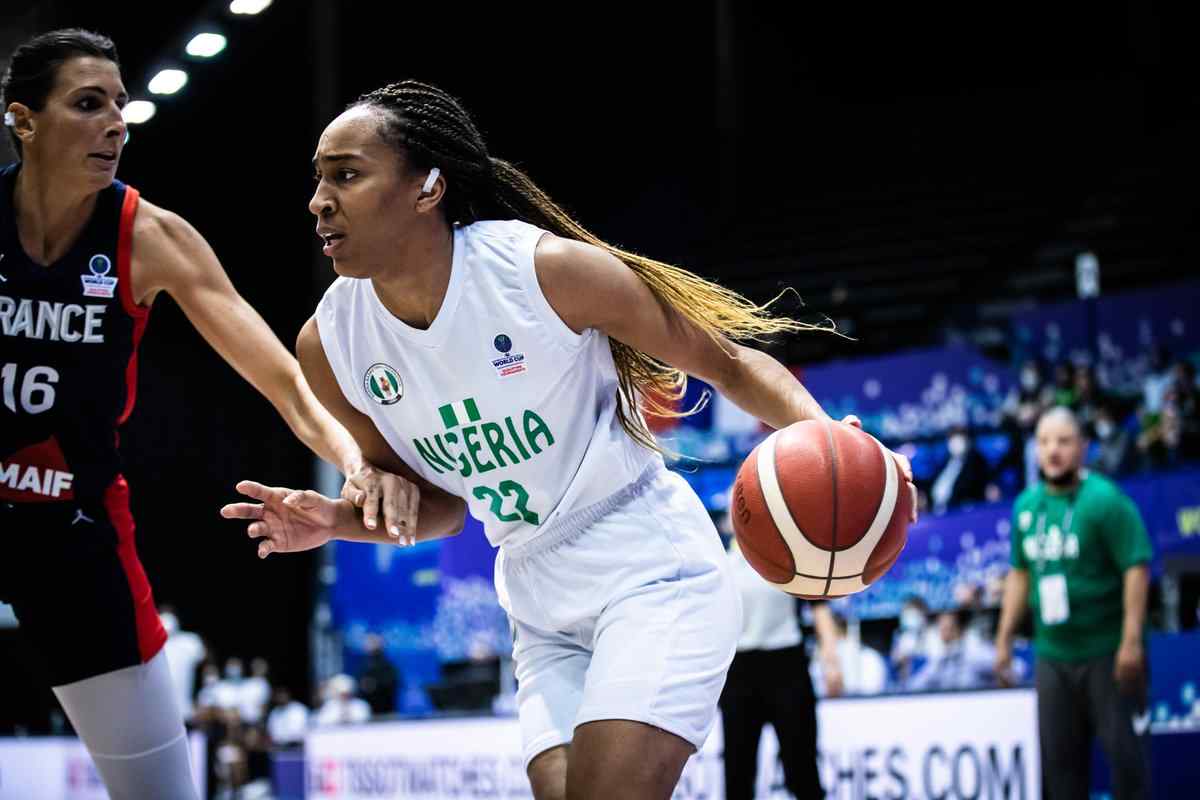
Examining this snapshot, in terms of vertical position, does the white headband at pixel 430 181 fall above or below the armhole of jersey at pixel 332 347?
above

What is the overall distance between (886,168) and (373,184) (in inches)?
712

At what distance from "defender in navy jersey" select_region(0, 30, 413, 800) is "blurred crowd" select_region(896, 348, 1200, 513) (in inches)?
378

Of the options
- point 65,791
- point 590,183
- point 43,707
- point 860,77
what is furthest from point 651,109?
point 65,791

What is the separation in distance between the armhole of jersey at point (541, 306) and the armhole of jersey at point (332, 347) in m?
0.47

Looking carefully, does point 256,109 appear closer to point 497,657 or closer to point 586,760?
point 497,657

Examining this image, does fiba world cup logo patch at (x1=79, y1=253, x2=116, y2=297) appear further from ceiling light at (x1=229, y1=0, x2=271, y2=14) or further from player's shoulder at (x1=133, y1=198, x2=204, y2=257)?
ceiling light at (x1=229, y1=0, x2=271, y2=14)

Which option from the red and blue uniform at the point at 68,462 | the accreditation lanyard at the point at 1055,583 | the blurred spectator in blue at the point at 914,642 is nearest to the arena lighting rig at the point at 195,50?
the accreditation lanyard at the point at 1055,583

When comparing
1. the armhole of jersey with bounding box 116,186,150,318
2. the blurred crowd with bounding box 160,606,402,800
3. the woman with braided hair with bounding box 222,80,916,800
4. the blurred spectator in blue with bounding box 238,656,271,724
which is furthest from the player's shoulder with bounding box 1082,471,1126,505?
the blurred spectator in blue with bounding box 238,656,271,724

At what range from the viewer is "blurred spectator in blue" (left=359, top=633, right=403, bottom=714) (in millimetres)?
14547

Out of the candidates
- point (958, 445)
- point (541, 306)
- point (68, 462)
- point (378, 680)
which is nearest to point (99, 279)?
point (68, 462)

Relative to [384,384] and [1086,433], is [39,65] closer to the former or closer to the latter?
[384,384]

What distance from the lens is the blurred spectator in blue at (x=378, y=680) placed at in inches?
573

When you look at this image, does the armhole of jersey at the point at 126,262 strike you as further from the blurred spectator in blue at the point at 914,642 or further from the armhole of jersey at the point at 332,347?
the blurred spectator in blue at the point at 914,642

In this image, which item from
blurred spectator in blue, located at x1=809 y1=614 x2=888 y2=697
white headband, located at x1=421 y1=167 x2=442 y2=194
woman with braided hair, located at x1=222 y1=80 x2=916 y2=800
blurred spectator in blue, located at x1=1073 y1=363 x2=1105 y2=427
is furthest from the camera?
blurred spectator in blue, located at x1=1073 y1=363 x2=1105 y2=427
